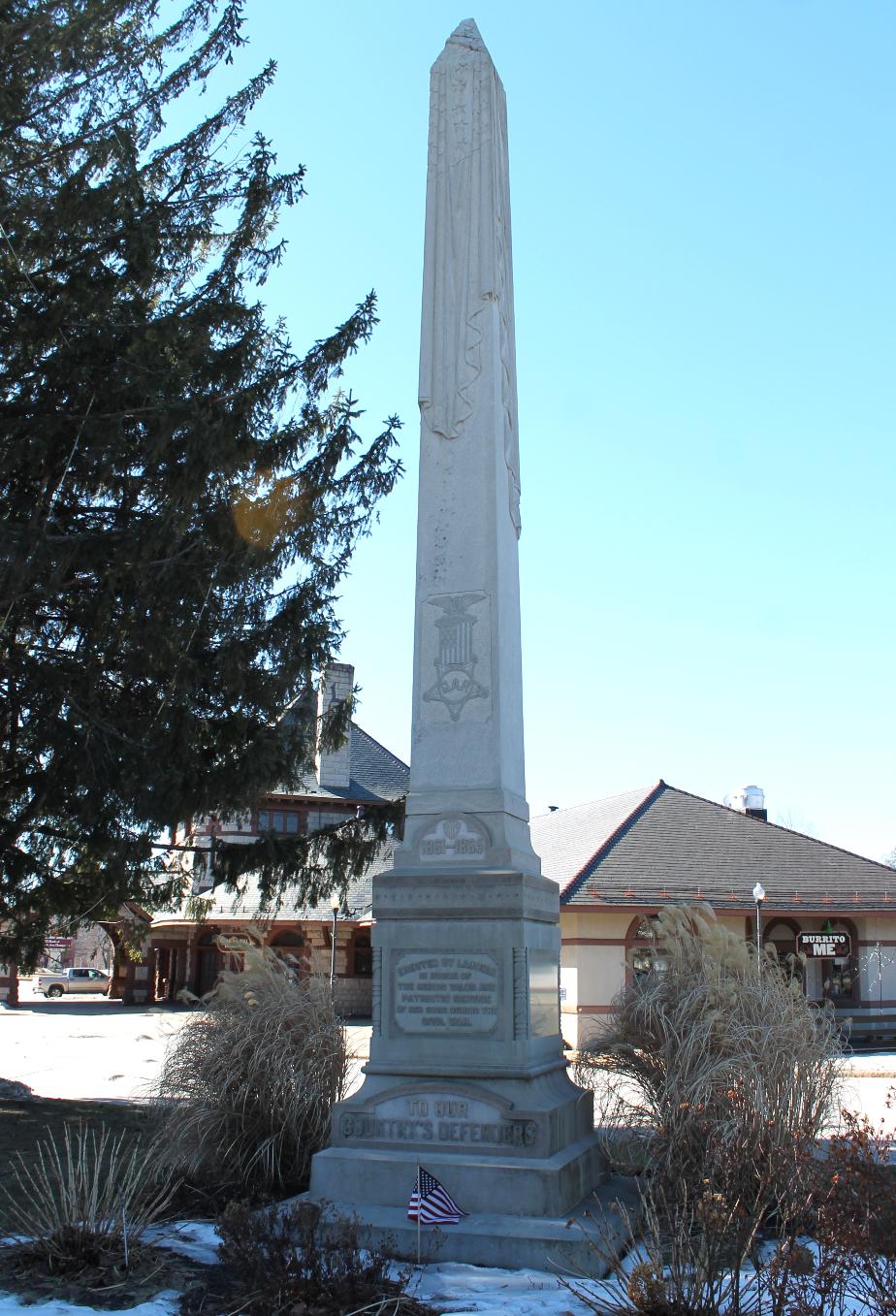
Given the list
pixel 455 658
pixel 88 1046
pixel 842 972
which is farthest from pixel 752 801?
pixel 455 658

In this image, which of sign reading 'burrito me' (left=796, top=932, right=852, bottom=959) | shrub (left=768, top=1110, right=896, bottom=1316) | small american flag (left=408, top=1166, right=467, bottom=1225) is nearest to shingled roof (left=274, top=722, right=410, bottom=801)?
sign reading 'burrito me' (left=796, top=932, right=852, bottom=959)

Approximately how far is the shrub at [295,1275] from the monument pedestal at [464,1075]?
0.97m

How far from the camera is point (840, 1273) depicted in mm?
3980

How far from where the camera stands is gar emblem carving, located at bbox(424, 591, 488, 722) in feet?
25.1

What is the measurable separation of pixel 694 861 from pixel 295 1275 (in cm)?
2219

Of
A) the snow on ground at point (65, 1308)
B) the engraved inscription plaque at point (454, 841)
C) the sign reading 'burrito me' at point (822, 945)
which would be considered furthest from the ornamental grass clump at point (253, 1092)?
the sign reading 'burrito me' at point (822, 945)

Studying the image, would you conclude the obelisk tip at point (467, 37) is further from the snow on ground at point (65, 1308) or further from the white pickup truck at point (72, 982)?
the white pickup truck at point (72, 982)

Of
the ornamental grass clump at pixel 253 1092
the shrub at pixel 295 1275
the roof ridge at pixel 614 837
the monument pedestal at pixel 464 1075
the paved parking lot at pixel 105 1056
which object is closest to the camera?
the shrub at pixel 295 1275

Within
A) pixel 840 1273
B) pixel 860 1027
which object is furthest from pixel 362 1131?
pixel 860 1027

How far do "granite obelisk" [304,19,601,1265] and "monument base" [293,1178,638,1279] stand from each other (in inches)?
0.6

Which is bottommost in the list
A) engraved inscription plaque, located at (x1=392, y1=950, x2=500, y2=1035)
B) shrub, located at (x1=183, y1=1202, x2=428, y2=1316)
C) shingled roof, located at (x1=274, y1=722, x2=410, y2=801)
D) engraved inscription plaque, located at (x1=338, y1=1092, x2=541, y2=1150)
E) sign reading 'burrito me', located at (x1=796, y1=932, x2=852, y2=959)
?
shrub, located at (x1=183, y1=1202, x2=428, y2=1316)

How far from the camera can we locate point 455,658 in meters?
7.75

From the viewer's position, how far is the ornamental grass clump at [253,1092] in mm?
7195

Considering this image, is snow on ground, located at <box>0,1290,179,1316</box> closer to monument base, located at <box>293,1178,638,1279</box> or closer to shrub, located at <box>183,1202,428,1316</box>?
shrub, located at <box>183,1202,428,1316</box>
